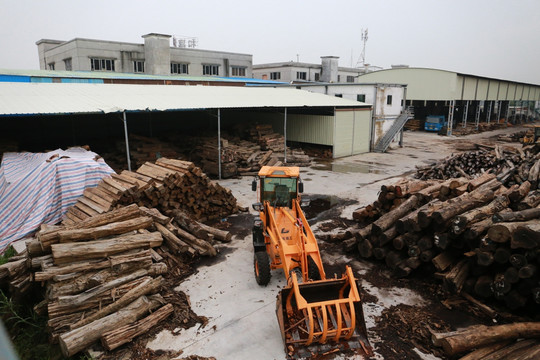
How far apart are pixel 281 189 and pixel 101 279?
15.3ft

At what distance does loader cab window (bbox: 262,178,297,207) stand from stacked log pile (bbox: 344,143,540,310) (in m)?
2.23

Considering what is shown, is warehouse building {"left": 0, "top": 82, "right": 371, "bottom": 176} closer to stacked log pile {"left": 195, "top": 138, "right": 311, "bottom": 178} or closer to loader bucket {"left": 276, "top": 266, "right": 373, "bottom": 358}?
stacked log pile {"left": 195, "top": 138, "right": 311, "bottom": 178}

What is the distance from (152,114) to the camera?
24.0 m

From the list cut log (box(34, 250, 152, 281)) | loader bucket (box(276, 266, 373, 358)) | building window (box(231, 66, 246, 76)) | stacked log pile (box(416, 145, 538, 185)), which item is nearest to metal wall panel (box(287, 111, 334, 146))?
stacked log pile (box(416, 145, 538, 185))

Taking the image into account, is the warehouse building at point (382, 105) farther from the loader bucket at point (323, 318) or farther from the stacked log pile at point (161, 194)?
the loader bucket at point (323, 318)

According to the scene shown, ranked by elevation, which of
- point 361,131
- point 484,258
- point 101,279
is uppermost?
point 361,131

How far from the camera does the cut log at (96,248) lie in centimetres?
771

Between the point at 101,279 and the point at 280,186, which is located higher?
the point at 280,186

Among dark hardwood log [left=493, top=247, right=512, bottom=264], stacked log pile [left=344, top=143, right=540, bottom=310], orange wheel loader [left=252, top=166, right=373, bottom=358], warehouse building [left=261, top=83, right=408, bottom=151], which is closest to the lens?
orange wheel loader [left=252, top=166, right=373, bottom=358]

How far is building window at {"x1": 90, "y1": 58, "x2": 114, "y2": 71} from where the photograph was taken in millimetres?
40812

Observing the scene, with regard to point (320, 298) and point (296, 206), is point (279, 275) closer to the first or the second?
point (296, 206)

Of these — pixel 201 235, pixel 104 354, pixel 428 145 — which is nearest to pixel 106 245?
pixel 104 354

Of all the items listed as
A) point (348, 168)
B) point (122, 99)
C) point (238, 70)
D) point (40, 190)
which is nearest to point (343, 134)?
point (348, 168)

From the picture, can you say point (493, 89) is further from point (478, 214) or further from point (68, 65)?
point (68, 65)
